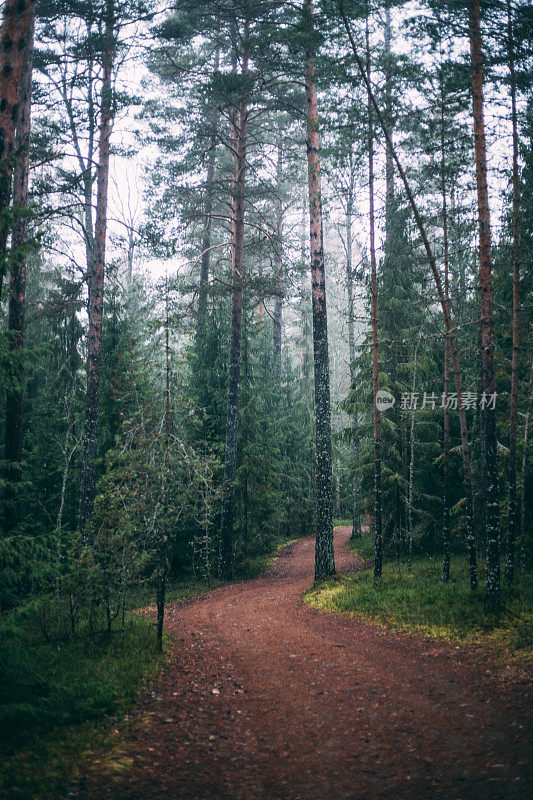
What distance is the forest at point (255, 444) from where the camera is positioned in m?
5.45

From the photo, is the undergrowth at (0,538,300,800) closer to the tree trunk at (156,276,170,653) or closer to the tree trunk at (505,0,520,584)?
the tree trunk at (156,276,170,653)

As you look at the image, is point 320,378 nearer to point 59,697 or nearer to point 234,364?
point 234,364

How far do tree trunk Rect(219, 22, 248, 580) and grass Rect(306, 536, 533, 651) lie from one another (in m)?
4.63

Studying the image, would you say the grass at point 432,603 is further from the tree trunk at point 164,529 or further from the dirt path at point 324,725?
the tree trunk at point 164,529

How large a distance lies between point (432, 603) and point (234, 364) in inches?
387

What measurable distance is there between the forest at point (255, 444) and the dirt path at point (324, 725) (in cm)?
5

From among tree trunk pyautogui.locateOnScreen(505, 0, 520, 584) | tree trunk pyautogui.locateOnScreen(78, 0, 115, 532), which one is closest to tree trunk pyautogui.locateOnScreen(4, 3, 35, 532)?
tree trunk pyautogui.locateOnScreen(78, 0, 115, 532)

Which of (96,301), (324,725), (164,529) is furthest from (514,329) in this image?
(96,301)

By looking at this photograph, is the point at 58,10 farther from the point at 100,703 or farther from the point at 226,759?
the point at 226,759

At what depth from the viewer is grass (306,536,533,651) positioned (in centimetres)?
877

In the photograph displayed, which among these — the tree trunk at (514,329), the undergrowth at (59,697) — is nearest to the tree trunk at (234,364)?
the undergrowth at (59,697)

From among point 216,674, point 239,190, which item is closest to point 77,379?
point 239,190

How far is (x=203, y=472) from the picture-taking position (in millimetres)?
8961

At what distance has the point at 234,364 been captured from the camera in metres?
16.6
